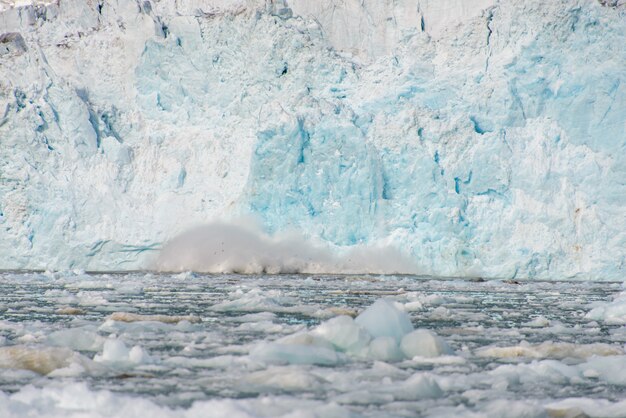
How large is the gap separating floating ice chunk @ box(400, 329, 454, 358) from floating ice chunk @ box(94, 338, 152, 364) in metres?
2.34

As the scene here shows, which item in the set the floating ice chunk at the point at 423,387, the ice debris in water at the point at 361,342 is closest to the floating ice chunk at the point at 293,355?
the ice debris in water at the point at 361,342

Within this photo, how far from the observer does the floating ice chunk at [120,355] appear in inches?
275

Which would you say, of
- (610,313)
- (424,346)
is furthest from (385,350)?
(610,313)

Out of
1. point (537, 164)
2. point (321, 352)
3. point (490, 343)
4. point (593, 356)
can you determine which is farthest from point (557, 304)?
point (537, 164)

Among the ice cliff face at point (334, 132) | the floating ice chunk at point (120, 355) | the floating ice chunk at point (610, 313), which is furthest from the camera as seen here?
the ice cliff face at point (334, 132)

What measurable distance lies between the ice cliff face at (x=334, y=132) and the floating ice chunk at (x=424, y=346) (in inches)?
915

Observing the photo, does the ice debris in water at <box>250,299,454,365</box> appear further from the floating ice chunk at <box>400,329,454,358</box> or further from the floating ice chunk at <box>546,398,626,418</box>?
the floating ice chunk at <box>546,398,626,418</box>

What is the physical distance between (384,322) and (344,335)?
1.76ft

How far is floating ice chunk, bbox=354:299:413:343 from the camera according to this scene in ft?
26.8

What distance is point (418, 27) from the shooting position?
36062 mm

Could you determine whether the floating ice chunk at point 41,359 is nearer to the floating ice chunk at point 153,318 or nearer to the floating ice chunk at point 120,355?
the floating ice chunk at point 120,355

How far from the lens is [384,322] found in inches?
322

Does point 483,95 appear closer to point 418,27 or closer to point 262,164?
point 418,27

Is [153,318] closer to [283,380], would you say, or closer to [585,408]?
[283,380]
